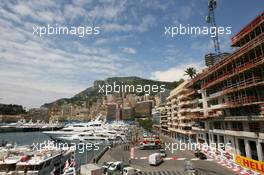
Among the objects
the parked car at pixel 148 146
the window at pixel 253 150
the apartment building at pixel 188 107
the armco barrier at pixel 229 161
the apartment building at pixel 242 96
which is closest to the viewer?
the armco barrier at pixel 229 161

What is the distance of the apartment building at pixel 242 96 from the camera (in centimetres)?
3488

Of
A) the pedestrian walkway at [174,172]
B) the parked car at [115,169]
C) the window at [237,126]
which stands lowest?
the pedestrian walkway at [174,172]

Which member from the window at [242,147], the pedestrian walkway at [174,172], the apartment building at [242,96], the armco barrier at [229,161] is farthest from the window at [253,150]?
the pedestrian walkway at [174,172]

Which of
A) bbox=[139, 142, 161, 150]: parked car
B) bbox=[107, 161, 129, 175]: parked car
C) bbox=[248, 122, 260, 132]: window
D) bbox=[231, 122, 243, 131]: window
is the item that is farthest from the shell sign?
bbox=[139, 142, 161, 150]: parked car

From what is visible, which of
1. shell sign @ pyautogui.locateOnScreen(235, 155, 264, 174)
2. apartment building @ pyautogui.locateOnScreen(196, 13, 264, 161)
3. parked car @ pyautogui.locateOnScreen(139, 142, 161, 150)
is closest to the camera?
shell sign @ pyautogui.locateOnScreen(235, 155, 264, 174)

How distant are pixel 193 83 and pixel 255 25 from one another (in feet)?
91.9

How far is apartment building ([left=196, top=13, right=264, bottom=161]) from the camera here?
34875mm

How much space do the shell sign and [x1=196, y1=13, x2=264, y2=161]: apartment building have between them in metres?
6.48

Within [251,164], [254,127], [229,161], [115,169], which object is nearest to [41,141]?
[115,169]

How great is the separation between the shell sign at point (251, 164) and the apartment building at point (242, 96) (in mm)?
6483

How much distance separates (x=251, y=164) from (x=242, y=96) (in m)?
15.4

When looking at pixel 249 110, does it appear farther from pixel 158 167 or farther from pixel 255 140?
pixel 158 167

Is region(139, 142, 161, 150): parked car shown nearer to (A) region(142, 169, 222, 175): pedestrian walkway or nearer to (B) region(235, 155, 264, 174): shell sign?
(A) region(142, 169, 222, 175): pedestrian walkway

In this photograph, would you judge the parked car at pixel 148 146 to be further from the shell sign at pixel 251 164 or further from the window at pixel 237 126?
the shell sign at pixel 251 164
